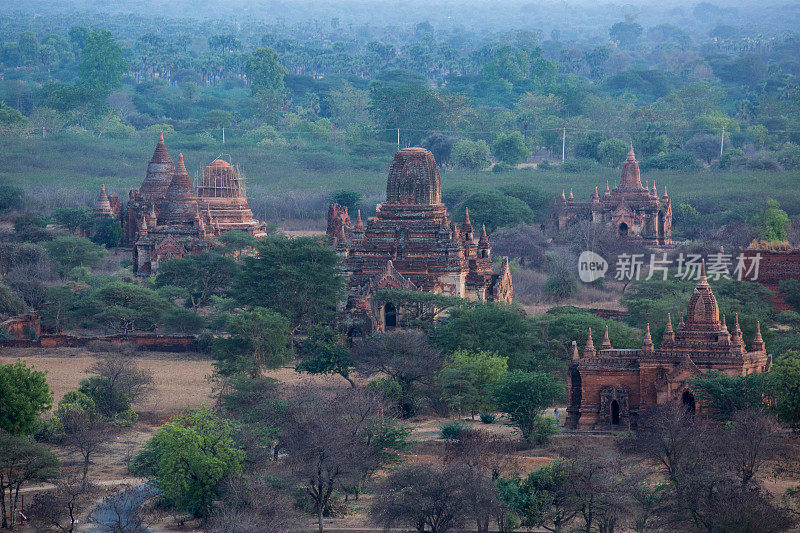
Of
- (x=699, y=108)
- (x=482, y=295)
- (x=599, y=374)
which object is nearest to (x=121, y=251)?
(x=482, y=295)

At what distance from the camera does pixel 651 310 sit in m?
54.2

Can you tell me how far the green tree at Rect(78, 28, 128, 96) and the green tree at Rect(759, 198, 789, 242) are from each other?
296 feet

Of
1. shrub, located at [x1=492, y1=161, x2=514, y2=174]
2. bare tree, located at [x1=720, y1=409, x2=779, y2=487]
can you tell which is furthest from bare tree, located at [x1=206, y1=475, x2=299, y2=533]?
shrub, located at [x1=492, y1=161, x2=514, y2=174]

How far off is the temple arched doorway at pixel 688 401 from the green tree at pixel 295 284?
17.2m

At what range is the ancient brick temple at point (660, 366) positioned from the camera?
3953 cm

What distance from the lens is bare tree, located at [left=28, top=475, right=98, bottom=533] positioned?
3338 cm

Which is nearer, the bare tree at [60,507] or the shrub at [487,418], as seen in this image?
the bare tree at [60,507]

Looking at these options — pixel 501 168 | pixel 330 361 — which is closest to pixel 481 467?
pixel 330 361

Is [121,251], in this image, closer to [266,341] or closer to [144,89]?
[266,341]

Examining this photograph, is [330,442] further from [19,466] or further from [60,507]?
[19,466]

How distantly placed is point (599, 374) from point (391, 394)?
6.22 m

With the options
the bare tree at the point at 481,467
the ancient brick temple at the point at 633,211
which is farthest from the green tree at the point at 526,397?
the ancient brick temple at the point at 633,211

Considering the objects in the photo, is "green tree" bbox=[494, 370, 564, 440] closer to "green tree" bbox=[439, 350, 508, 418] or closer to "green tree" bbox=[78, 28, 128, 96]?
"green tree" bbox=[439, 350, 508, 418]

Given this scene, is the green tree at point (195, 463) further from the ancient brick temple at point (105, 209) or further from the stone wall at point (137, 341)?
the ancient brick temple at point (105, 209)
